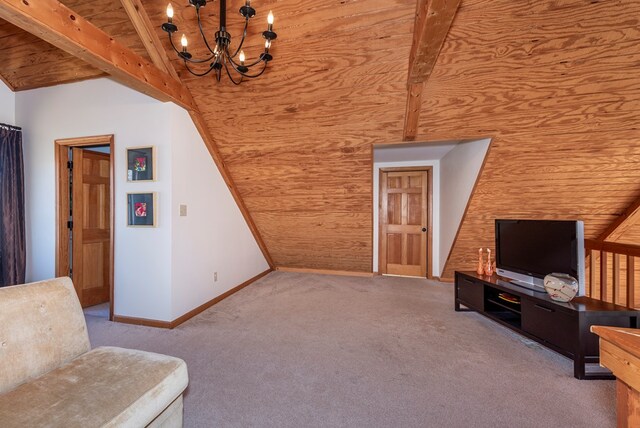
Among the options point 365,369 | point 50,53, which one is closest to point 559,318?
point 365,369

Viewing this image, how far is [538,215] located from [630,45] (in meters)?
1.85

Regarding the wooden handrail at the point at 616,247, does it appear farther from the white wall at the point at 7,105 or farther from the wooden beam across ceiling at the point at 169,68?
the white wall at the point at 7,105

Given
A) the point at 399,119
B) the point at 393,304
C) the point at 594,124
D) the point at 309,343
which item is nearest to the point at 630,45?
the point at 594,124

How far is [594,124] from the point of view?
2.36 metres

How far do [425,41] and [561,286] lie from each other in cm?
211

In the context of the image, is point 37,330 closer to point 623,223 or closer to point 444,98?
point 444,98

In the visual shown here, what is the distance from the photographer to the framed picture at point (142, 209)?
105 inches

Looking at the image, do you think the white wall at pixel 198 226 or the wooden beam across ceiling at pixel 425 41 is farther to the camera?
the white wall at pixel 198 226

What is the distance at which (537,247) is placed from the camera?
2.51m

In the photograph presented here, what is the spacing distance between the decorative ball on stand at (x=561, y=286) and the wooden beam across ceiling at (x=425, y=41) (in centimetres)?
181

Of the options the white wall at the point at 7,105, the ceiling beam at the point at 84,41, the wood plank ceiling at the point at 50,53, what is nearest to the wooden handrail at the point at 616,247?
the ceiling beam at the point at 84,41

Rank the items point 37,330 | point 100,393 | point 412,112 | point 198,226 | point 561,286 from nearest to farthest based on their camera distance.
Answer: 1. point 100,393
2. point 37,330
3. point 561,286
4. point 412,112
5. point 198,226

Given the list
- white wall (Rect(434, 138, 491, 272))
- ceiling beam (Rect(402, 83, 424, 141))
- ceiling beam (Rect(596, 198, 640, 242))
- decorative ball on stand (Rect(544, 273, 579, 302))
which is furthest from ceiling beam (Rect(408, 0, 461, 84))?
ceiling beam (Rect(596, 198, 640, 242))

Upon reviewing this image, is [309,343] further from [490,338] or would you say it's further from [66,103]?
[66,103]
